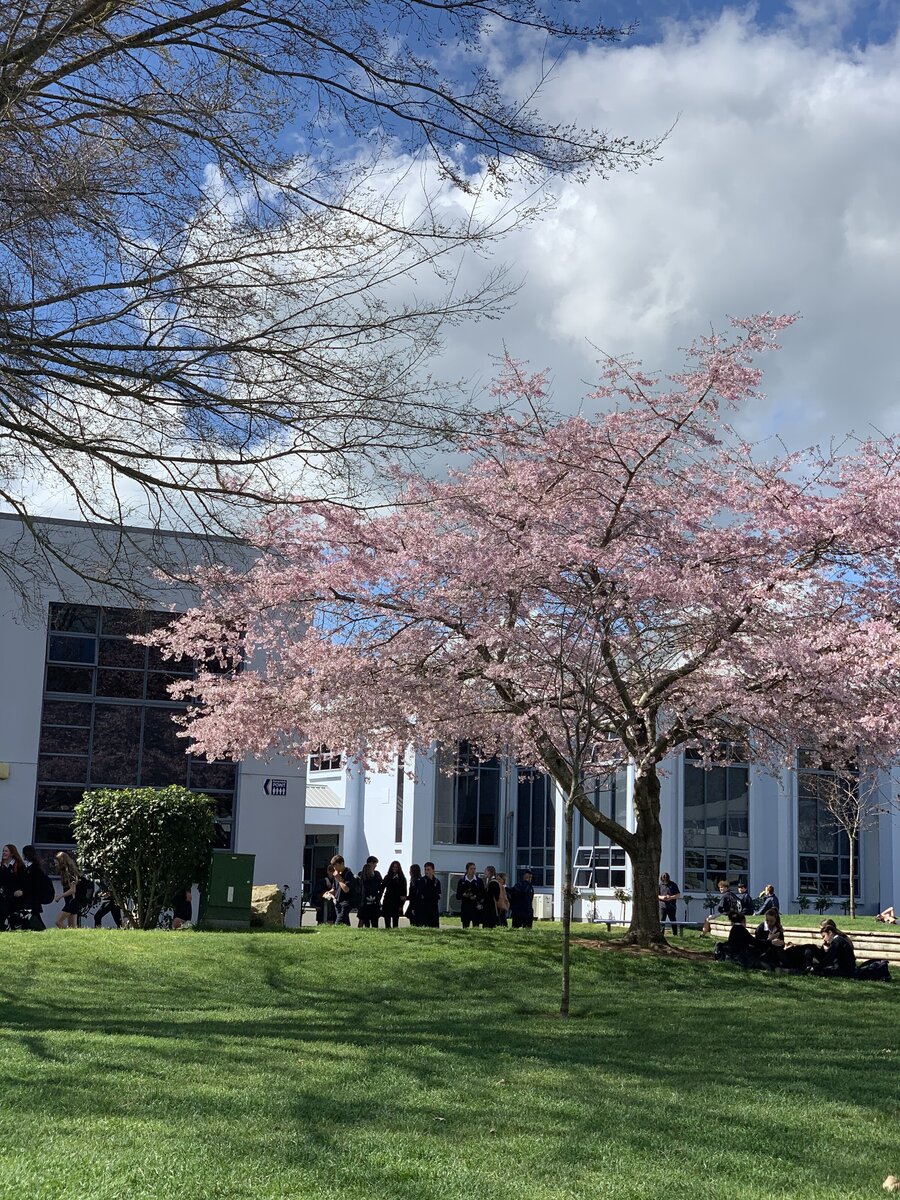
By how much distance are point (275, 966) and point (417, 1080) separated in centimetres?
723

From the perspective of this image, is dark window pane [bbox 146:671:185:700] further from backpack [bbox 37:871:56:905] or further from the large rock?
backpack [bbox 37:871:56:905]

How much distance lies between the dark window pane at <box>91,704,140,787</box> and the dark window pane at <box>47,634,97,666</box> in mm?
914

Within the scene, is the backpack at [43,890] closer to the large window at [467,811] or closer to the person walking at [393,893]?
the person walking at [393,893]

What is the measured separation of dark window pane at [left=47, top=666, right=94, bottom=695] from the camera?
2325 cm

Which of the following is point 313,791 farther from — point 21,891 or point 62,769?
point 21,891

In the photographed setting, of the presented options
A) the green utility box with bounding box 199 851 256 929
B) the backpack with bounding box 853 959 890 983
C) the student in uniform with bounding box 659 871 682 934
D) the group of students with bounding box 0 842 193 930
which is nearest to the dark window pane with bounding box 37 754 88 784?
the group of students with bounding box 0 842 193 930

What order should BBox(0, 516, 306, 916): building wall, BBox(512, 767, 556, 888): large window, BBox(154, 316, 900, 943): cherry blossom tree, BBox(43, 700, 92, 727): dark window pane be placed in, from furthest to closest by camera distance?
1. BBox(512, 767, 556, 888): large window
2. BBox(43, 700, 92, 727): dark window pane
3. BBox(0, 516, 306, 916): building wall
4. BBox(154, 316, 900, 943): cherry blossom tree

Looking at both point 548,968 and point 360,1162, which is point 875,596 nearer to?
point 548,968

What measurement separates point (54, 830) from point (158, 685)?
308 centimetres

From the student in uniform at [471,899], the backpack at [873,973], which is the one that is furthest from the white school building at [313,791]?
the backpack at [873,973]

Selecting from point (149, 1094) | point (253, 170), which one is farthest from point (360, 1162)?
point (253, 170)

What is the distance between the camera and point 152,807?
59.7ft

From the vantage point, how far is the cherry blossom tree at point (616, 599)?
1703cm

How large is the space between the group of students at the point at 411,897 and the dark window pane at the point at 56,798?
15.5ft
